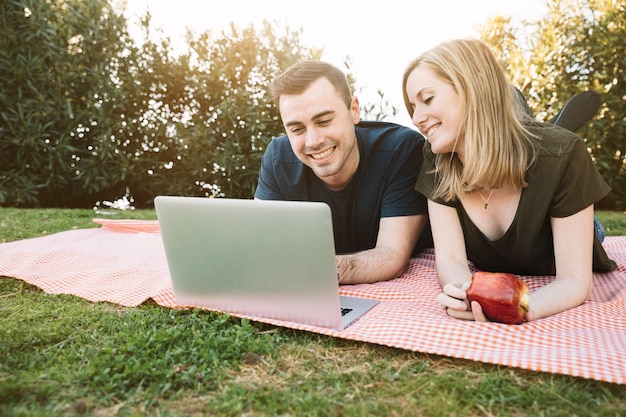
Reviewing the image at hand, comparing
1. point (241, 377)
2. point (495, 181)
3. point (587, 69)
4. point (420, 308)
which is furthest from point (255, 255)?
point (587, 69)

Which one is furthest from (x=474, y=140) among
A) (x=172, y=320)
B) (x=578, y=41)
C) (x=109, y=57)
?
(x=109, y=57)

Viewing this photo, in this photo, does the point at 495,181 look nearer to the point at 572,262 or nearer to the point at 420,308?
the point at 572,262

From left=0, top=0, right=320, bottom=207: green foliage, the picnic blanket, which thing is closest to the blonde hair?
the picnic blanket

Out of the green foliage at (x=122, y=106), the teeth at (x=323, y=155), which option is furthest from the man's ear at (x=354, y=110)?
the green foliage at (x=122, y=106)

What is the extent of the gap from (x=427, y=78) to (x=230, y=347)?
144cm

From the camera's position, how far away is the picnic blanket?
5.13ft

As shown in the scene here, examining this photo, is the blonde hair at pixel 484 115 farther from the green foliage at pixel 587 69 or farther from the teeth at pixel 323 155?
the green foliage at pixel 587 69

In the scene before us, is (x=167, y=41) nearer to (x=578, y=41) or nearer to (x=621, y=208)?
(x=578, y=41)

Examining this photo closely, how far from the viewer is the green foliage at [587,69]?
250 inches

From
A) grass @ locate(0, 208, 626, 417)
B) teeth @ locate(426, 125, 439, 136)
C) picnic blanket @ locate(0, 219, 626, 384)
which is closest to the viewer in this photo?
grass @ locate(0, 208, 626, 417)

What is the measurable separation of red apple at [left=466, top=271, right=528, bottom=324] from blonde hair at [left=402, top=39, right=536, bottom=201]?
53 centimetres

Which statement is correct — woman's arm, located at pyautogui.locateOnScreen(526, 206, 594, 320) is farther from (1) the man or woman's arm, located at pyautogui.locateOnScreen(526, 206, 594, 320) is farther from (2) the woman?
(1) the man

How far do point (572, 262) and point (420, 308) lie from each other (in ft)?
2.16

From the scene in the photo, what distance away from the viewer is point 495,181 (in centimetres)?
215
